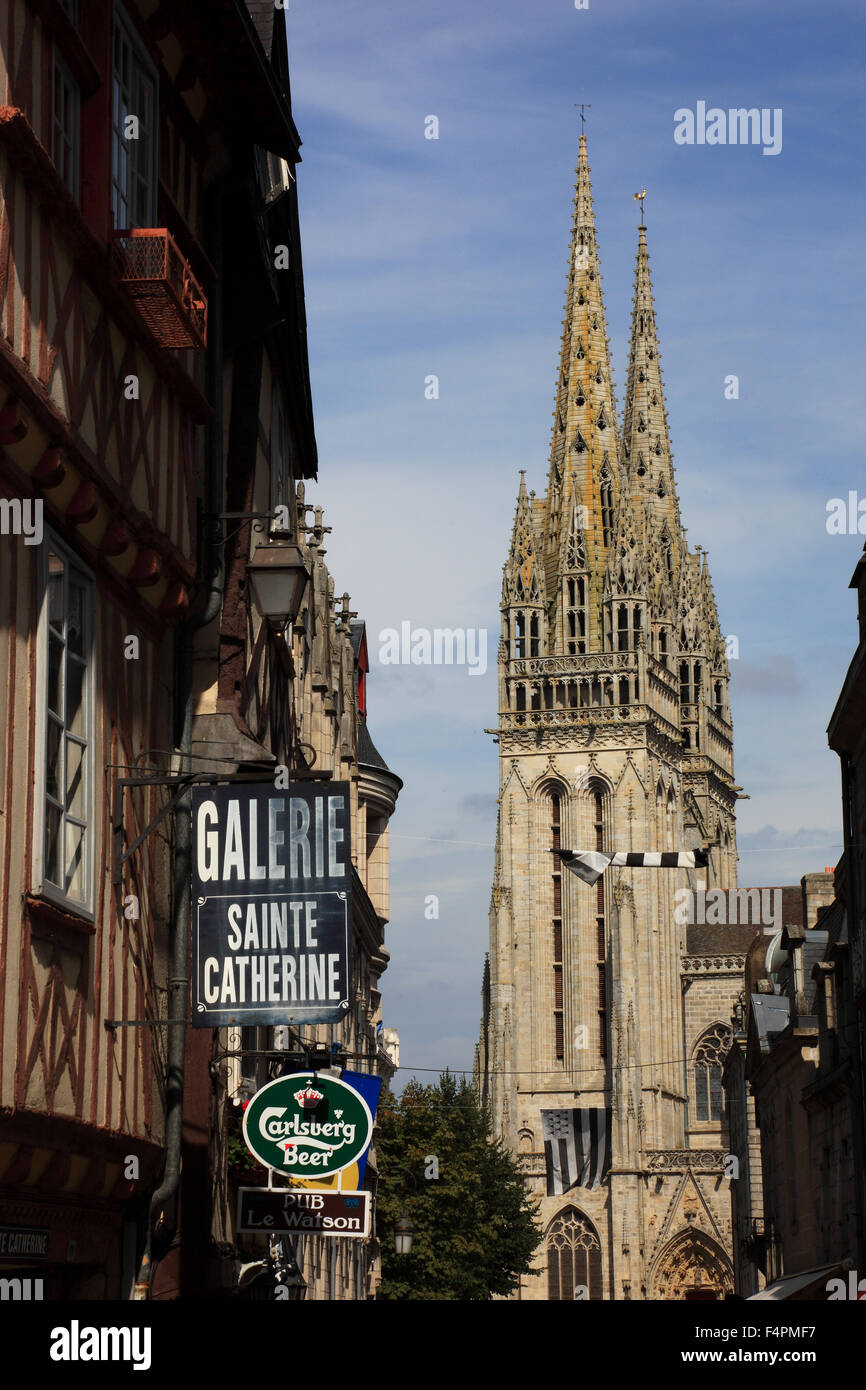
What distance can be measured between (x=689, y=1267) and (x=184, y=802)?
262ft

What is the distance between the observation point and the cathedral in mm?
89000

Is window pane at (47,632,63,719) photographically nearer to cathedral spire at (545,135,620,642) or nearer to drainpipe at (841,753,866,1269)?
drainpipe at (841,753,866,1269)

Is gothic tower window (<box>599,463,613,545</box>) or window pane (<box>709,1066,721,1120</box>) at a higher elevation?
gothic tower window (<box>599,463,613,545</box>)

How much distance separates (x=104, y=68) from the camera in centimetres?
1089

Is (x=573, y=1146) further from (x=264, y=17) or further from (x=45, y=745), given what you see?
(x=45, y=745)

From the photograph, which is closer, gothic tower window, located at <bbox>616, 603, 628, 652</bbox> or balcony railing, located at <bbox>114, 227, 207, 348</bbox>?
balcony railing, located at <bbox>114, 227, 207, 348</bbox>

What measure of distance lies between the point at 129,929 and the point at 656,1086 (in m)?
82.4

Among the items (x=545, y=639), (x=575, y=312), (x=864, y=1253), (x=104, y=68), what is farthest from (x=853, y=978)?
(x=575, y=312)

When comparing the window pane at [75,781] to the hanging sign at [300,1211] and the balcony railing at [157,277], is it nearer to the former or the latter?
the balcony railing at [157,277]

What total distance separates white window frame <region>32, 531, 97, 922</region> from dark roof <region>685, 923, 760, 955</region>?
90.2 metres

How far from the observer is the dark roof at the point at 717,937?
99875 millimetres

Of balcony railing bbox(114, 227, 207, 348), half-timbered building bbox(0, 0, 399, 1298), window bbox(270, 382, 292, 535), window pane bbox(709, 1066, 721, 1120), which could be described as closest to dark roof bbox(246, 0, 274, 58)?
half-timbered building bbox(0, 0, 399, 1298)

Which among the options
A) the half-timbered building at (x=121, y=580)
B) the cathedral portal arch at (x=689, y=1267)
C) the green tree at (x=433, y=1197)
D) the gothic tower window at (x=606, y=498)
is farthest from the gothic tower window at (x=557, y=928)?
the half-timbered building at (x=121, y=580)

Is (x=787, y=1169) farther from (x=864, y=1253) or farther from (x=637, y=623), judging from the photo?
(x=637, y=623)
